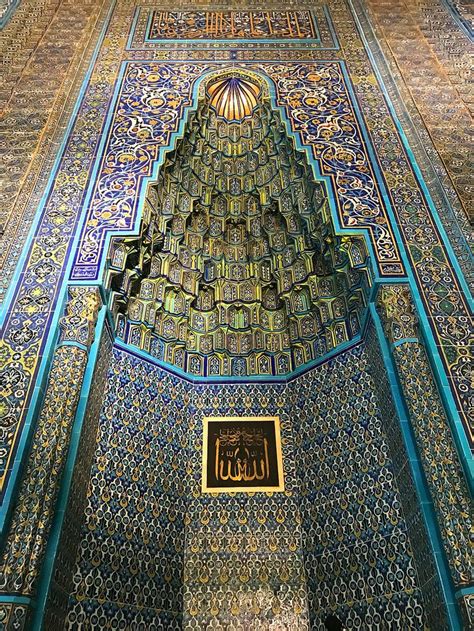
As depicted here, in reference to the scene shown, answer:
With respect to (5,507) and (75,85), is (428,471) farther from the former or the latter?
(75,85)

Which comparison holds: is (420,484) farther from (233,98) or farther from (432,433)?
(233,98)

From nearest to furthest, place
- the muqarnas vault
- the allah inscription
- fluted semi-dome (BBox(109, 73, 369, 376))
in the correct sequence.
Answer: the muqarnas vault, fluted semi-dome (BBox(109, 73, 369, 376)), the allah inscription

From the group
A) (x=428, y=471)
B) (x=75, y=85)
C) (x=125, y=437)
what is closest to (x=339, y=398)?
(x=428, y=471)

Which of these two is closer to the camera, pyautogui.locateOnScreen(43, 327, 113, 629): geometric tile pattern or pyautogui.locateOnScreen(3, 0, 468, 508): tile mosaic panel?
pyautogui.locateOnScreen(43, 327, 113, 629): geometric tile pattern

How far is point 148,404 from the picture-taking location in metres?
5.42

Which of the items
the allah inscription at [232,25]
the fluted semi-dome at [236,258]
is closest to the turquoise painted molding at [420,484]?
the fluted semi-dome at [236,258]

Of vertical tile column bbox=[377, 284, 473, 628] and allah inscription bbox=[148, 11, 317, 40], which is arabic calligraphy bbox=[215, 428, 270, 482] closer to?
vertical tile column bbox=[377, 284, 473, 628]

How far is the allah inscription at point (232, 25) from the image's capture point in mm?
7668

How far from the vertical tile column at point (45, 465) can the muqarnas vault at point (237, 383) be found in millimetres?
13

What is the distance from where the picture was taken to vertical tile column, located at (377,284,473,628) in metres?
3.36

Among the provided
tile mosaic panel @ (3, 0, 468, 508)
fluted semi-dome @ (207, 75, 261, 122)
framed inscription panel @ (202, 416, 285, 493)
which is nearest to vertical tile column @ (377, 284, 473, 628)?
tile mosaic panel @ (3, 0, 468, 508)

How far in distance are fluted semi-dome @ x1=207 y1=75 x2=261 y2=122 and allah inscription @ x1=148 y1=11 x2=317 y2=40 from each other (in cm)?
85

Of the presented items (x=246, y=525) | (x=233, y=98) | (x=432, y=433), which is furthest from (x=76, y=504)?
(x=233, y=98)

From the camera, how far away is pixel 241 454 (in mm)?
5621
